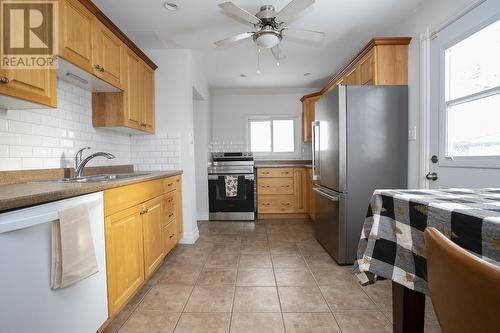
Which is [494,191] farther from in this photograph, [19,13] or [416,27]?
[19,13]

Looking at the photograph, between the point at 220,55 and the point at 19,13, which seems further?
the point at 220,55

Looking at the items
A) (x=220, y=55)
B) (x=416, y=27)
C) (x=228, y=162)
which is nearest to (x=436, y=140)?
(x=416, y=27)

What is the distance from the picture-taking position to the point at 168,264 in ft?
7.87

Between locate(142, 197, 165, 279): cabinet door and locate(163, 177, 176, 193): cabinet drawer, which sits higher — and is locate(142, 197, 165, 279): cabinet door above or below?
below

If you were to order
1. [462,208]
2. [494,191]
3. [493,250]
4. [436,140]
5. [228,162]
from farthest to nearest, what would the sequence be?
1. [228,162]
2. [436,140]
3. [494,191]
4. [462,208]
5. [493,250]

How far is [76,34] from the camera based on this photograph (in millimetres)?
1634

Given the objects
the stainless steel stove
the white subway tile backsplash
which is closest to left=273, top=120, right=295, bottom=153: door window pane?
the stainless steel stove

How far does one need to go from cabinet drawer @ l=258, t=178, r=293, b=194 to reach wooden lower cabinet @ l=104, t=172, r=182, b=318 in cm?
202

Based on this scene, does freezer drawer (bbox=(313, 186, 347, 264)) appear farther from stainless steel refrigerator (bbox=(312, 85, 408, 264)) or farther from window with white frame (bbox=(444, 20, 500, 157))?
window with white frame (bbox=(444, 20, 500, 157))

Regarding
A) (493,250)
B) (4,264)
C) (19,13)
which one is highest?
(19,13)

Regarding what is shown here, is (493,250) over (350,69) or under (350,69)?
under

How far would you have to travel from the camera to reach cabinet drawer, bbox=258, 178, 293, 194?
4215 mm

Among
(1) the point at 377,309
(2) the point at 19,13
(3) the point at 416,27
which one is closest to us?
(2) the point at 19,13

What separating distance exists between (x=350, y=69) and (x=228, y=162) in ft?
7.20
